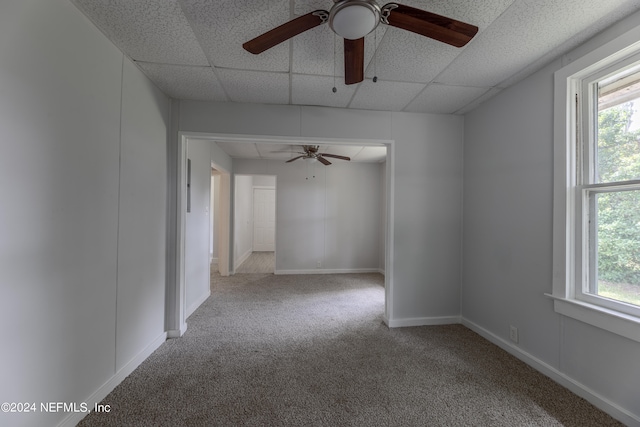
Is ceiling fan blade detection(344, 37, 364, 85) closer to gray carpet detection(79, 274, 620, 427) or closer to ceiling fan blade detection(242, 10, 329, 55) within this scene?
ceiling fan blade detection(242, 10, 329, 55)

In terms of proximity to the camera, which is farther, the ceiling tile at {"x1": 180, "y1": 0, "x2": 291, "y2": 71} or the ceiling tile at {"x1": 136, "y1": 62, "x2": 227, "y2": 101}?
the ceiling tile at {"x1": 136, "y1": 62, "x2": 227, "y2": 101}

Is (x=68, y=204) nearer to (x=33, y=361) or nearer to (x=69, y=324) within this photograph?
(x=69, y=324)

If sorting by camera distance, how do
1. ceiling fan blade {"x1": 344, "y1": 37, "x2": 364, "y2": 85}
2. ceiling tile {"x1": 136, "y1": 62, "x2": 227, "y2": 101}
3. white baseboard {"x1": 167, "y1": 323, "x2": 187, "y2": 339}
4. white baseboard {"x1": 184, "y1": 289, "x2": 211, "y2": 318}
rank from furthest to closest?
white baseboard {"x1": 184, "y1": 289, "x2": 211, "y2": 318} < white baseboard {"x1": 167, "y1": 323, "x2": 187, "y2": 339} < ceiling tile {"x1": 136, "y1": 62, "x2": 227, "y2": 101} < ceiling fan blade {"x1": 344, "y1": 37, "x2": 364, "y2": 85}

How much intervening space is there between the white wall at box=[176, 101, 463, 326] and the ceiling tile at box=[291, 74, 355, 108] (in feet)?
0.65

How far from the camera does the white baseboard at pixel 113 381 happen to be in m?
1.52

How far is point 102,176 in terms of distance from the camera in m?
1.74

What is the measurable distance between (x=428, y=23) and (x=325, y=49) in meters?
0.80

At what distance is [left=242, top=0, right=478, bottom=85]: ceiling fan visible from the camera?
3.99 ft

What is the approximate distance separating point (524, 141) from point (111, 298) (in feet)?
11.0

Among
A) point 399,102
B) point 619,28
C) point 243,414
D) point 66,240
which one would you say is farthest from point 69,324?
point 619,28

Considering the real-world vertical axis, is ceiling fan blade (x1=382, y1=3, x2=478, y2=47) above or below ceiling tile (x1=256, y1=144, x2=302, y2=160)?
below

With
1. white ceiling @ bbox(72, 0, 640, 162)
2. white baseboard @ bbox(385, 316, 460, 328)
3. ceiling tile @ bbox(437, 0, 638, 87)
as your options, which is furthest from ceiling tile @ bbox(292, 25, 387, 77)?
white baseboard @ bbox(385, 316, 460, 328)

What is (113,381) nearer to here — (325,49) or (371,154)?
(325,49)

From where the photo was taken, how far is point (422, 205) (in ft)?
9.86
